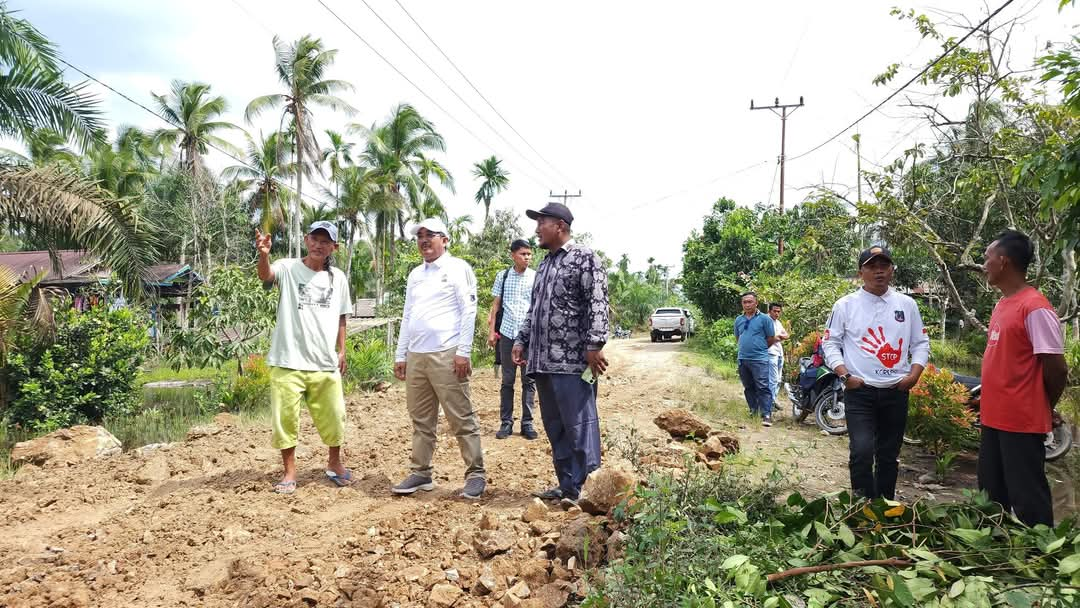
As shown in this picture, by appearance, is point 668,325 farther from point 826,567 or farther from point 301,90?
point 826,567

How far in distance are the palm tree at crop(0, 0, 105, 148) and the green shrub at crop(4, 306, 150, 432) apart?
7.86 feet

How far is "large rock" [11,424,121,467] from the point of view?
5.61m

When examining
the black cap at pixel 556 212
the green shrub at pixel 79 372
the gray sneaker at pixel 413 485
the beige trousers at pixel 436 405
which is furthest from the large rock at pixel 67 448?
the black cap at pixel 556 212

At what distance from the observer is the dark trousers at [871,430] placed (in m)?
3.62

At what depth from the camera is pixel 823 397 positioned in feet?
24.8

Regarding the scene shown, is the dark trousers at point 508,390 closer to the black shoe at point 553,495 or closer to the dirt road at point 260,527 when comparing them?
the dirt road at point 260,527

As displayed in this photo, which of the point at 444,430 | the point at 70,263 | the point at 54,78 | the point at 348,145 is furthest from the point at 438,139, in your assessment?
the point at 444,430

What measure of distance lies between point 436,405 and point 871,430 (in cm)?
266

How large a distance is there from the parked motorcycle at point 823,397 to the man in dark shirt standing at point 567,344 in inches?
173

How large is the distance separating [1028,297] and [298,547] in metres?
3.88

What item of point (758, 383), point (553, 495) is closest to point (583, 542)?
point (553, 495)

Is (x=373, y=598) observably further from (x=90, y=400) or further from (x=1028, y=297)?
(x=90, y=400)

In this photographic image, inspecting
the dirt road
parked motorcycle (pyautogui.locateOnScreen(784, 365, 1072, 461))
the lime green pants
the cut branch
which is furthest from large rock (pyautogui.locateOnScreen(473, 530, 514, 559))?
parked motorcycle (pyautogui.locateOnScreen(784, 365, 1072, 461))

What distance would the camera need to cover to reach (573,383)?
3.73 m
